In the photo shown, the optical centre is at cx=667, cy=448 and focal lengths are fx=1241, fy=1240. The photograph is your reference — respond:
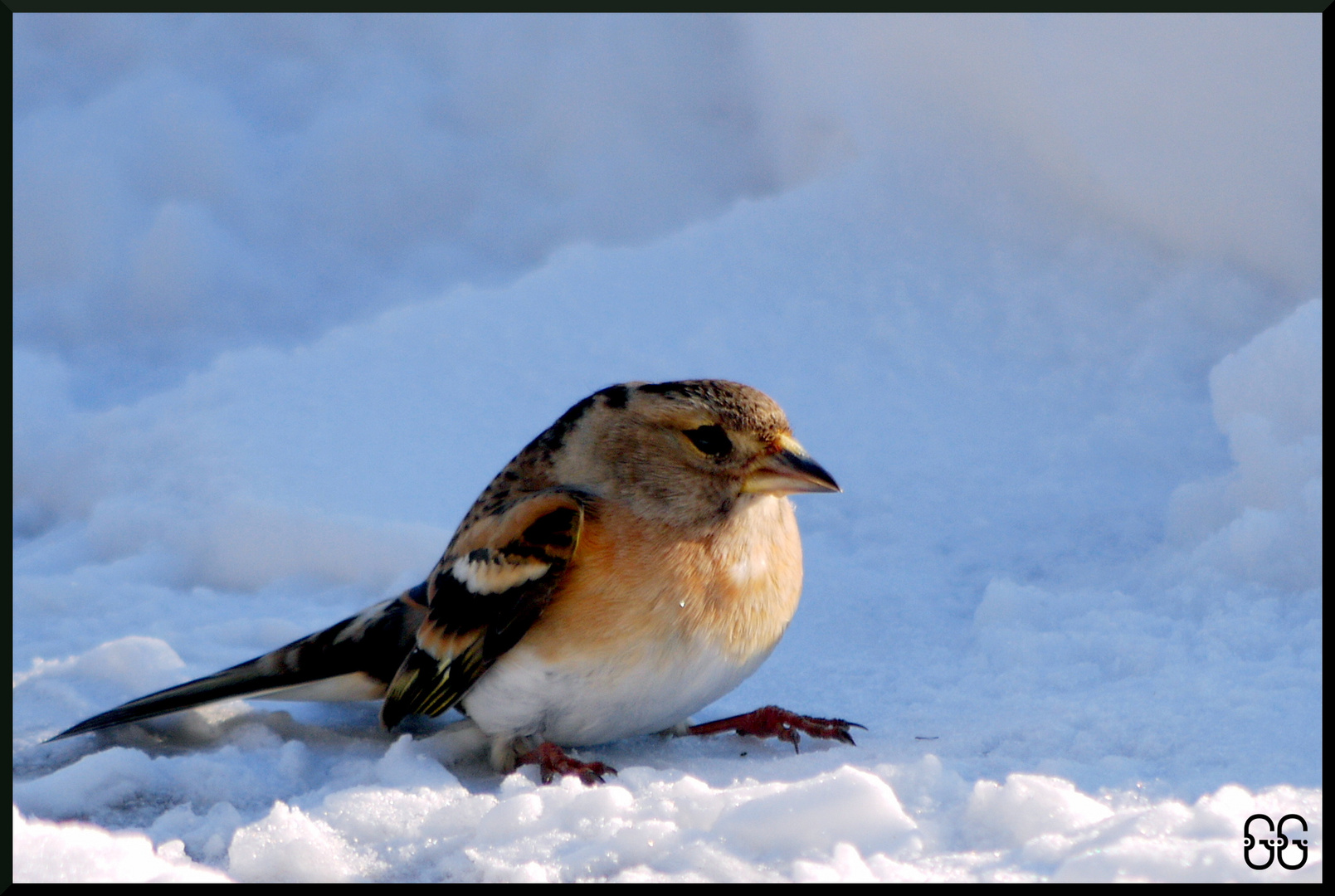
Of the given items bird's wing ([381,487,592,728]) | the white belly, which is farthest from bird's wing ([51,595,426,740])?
the white belly

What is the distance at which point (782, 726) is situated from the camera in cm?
329

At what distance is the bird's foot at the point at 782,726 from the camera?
3.27 m

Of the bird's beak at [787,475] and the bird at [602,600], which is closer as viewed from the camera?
the bird at [602,600]

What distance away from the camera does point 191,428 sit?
6047 mm

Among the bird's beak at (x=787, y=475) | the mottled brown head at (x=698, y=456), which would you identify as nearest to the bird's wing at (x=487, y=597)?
the mottled brown head at (x=698, y=456)

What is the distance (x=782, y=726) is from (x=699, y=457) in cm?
77

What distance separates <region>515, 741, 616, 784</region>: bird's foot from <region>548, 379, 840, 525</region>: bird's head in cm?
61

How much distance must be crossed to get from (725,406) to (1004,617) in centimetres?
152

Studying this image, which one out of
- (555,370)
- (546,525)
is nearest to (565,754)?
(546,525)

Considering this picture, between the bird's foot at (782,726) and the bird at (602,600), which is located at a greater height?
the bird at (602,600)

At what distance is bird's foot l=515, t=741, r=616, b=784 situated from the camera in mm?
2906

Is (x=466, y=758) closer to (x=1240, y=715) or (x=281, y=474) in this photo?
(x=1240, y=715)

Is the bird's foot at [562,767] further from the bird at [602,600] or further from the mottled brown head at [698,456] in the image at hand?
the mottled brown head at [698,456]

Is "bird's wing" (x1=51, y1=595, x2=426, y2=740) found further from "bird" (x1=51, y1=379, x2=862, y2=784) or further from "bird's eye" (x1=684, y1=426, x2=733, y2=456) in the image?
"bird's eye" (x1=684, y1=426, x2=733, y2=456)
